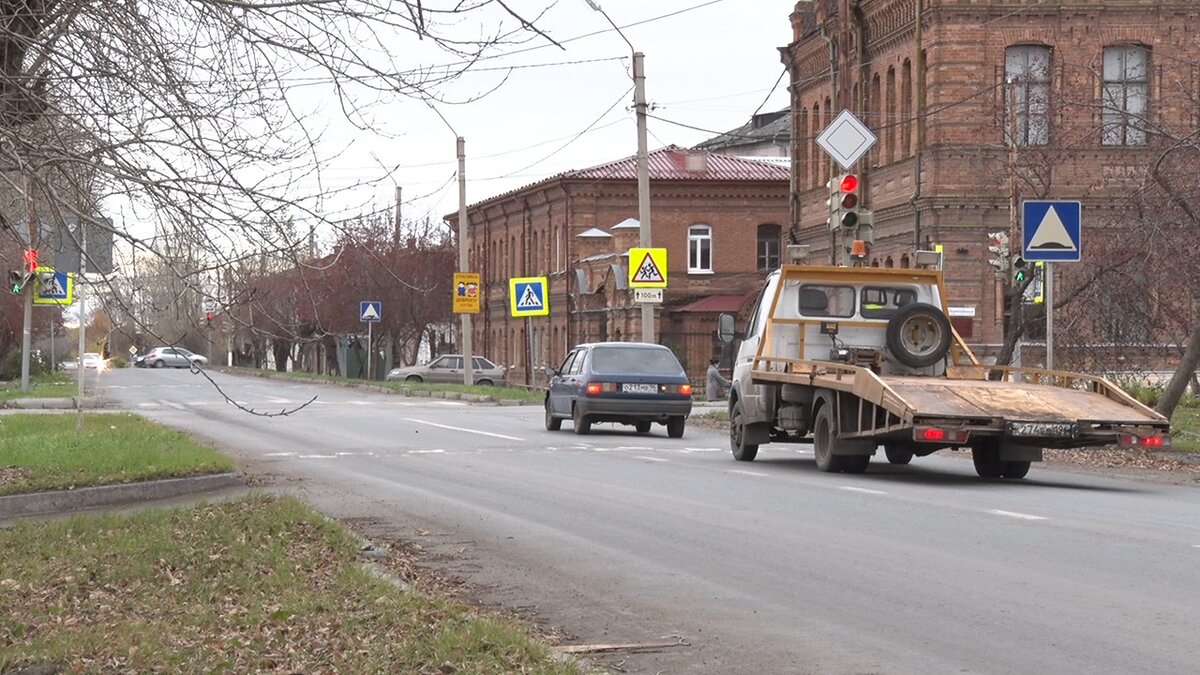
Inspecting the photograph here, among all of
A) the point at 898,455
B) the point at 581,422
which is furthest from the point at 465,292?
the point at 898,455

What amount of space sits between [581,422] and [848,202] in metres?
6.65

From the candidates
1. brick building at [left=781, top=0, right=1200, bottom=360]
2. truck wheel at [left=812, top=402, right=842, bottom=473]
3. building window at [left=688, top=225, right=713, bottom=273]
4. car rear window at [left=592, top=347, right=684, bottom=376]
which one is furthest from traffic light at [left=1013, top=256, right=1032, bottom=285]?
building window at [left=688, top=225, right=713, bottom=273]

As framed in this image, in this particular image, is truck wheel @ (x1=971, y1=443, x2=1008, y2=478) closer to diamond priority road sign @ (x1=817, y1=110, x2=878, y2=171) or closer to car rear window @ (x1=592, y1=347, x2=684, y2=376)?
diamond priority road sign @ (x1=817, y1=110, x2=878, y2=171)

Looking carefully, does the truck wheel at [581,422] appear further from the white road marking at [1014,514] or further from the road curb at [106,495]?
the white road marking at [1014,514]

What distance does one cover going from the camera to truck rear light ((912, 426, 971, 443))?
54.1 ft

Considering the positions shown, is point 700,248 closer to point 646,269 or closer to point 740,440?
point 646,269

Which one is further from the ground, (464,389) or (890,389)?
(890,389)

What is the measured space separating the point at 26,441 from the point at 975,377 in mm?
11213

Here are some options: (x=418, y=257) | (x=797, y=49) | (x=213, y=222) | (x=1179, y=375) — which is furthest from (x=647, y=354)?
(x=418, y=257)

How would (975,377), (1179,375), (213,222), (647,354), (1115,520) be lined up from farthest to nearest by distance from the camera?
(647,354), (1179,375), (975,377), (1115,520), (213,222)

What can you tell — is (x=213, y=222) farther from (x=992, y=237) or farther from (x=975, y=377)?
(x=992, y=237)

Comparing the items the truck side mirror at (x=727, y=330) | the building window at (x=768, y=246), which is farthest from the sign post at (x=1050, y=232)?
the building window at (x=768, y=246)

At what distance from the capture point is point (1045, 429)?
16.7 metres

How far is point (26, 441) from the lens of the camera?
21.2 metres
